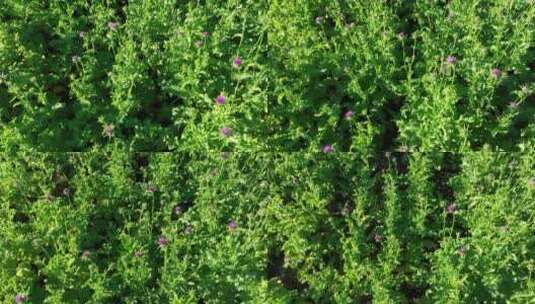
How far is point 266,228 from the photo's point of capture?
420 cm

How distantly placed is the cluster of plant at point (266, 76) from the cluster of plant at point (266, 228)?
171 mm

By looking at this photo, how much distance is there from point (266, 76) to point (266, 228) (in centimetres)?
99

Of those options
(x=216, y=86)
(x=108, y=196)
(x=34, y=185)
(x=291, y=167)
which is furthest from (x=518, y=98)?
(x=34, y=185)

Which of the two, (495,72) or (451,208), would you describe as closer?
(451,208)

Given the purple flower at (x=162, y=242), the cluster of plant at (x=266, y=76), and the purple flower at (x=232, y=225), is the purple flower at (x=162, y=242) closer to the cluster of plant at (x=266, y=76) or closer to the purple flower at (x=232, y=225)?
the purple flower at (x=232, y=225)

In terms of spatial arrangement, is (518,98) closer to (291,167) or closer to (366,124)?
(366,124)

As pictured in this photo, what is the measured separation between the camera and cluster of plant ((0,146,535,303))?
3.92 metres

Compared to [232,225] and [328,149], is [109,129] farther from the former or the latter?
[328,149]

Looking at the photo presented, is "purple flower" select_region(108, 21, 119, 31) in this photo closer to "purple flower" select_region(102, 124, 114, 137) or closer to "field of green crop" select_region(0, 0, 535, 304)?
"field of green crop" select_region(0, 0, 535, 304)

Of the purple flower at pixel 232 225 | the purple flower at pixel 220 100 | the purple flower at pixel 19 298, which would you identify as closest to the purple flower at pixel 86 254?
the purple flower at pixel 19 298

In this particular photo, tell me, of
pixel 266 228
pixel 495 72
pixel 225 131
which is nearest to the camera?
pixel 266 228

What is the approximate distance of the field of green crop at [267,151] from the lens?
397 cm

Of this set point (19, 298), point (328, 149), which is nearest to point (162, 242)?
point (19, 298)

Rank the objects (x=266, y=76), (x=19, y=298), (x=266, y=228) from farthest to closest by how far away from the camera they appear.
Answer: (x=266, y=76) < (x=266, y=228) < (x=19, y=298)
